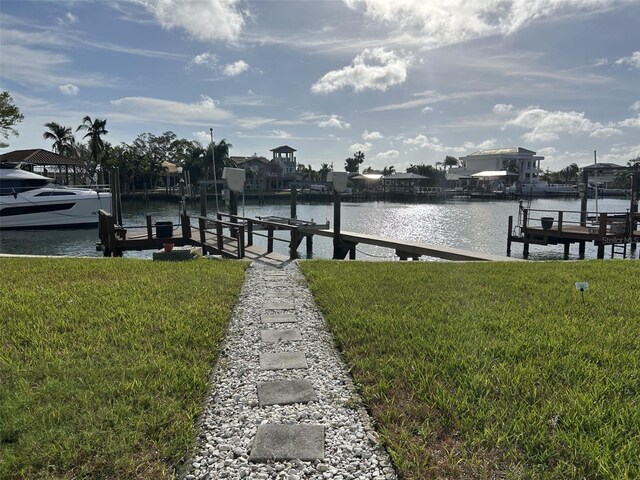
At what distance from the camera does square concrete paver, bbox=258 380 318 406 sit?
3.19m

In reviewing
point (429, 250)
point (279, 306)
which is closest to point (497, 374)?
point (279, 306)

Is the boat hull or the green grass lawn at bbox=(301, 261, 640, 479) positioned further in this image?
the boat hull

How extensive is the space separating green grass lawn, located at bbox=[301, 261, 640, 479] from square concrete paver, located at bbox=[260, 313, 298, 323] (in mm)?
449

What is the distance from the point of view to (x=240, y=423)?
113 inches

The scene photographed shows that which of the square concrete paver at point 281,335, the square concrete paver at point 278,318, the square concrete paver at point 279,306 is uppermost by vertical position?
the square concrete paver at point 279,306

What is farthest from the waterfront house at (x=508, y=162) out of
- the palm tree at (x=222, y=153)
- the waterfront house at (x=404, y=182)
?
the palm tree at (x=222, y=153)

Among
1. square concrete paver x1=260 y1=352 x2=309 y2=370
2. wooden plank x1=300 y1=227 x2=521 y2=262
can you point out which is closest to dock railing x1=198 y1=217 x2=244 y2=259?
wooden plank x1=300 y1=227 x2=521 y2=262

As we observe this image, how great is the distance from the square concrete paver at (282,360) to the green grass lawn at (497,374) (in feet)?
1.40

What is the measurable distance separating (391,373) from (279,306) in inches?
100

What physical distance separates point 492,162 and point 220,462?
110m

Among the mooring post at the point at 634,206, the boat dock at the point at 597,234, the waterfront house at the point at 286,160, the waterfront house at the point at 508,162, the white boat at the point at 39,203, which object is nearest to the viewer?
the boat dock at the point at 597,234

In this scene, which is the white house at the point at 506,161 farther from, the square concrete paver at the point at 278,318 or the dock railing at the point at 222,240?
the square concrete paver at the point at 278,318

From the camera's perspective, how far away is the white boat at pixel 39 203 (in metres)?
24.6

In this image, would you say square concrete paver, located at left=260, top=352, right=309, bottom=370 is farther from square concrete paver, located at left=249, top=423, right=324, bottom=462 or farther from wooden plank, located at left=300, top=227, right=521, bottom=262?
wooden plank, located at left=300, top=227, right=521, bottom=262
